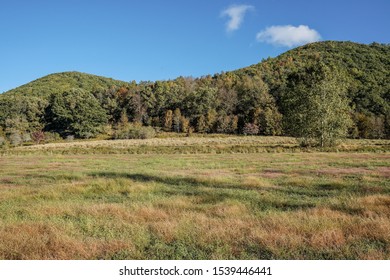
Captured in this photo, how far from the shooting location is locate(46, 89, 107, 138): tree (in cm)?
10244

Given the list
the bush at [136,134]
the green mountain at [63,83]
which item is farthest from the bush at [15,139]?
the green mountain at [63,83]

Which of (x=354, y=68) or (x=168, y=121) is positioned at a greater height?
(x=354, y=68)

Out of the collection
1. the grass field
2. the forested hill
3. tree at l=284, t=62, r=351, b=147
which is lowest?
the grass field

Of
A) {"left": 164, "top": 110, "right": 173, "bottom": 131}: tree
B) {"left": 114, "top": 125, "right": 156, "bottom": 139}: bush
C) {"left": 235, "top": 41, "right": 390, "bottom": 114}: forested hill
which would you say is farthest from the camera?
{"left": 164, "top": 110, "right": 173, "bottom": 131}: tree

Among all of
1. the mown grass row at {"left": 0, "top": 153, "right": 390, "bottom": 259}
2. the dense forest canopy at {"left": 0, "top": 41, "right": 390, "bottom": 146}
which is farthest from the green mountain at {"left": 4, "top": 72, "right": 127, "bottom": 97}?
the mown grass row at {"left": 0, "top": 153, "right": 390, "bottom": 259}

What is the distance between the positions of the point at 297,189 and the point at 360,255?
26.3ft

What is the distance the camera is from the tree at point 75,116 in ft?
336

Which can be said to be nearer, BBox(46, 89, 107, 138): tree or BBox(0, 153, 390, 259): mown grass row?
BBox(0, 153, 390, 259): mown grass row

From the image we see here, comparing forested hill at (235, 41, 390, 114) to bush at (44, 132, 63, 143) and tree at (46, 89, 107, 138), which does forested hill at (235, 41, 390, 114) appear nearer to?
tree at (46, 89, 107, 138)

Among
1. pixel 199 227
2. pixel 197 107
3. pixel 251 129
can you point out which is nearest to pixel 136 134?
pixel 197 107

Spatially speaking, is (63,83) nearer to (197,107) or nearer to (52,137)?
(52,137)

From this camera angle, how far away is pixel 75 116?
103562 mm
